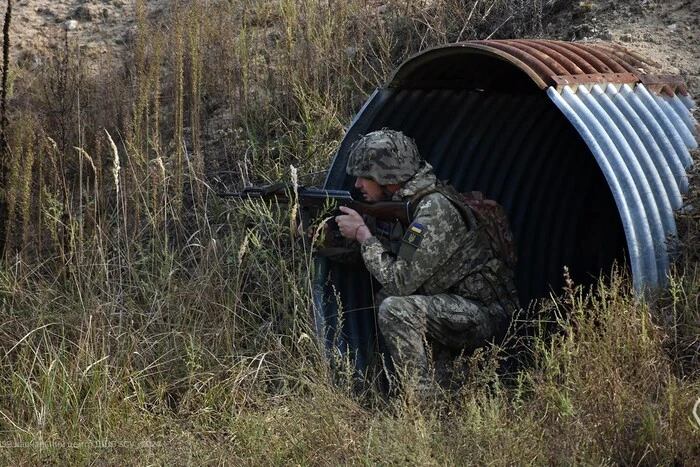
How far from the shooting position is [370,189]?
5.56m

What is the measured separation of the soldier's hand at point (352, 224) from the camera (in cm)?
549

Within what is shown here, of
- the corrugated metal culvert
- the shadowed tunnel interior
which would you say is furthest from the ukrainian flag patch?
the shadowed tunnel interior

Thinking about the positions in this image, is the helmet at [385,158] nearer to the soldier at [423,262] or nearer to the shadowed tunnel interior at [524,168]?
the soldier at [423,262]

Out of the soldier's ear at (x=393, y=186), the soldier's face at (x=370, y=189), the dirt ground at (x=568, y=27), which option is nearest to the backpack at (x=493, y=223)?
the soldier's ear at (x=393, y=186)

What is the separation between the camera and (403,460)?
3.95 m

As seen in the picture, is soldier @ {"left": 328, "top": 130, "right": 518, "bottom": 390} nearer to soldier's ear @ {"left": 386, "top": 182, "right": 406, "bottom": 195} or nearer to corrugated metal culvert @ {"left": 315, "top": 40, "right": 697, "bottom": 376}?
soldier's ear @ {"left": 386, "top": 182, "right": 406, "bottom": 195}

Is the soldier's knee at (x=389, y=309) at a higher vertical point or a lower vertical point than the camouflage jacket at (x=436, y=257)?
lower

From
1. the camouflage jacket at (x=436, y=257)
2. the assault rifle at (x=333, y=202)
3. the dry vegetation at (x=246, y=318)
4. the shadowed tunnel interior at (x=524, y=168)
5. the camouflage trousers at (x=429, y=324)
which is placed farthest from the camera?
the shadowed tunnel interior at (x=524, y=168)

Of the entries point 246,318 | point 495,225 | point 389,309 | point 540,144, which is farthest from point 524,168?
point 246,318

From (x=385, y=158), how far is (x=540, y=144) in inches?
58.0

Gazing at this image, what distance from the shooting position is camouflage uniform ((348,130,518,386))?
522 cm

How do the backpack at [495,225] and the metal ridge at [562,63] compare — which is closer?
the metal ridge at [562,63]

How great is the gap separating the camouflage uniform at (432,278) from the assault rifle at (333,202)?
87mm

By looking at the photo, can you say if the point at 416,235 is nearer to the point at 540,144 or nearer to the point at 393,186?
the point at 393,186
